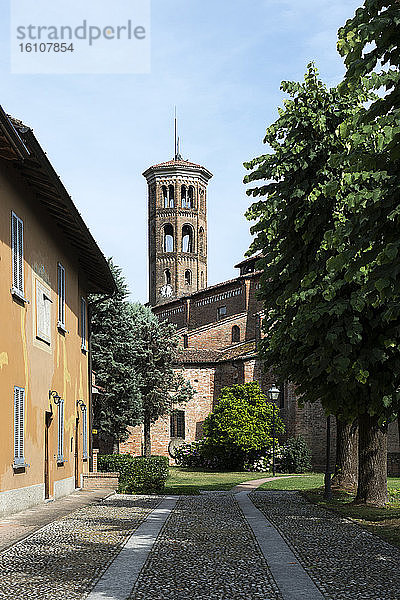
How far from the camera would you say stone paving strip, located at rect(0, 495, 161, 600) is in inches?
296

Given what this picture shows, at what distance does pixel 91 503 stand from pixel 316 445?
2701 cm

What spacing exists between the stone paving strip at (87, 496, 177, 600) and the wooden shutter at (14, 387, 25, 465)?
2.99m

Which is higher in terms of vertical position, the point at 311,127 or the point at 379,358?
the point at 311,127

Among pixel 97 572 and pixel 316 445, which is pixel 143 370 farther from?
pixel 97 572

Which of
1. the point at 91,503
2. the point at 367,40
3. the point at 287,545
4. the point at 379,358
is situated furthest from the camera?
the point at 91,503

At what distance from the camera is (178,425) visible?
49.7 metres

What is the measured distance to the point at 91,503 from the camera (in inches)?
693

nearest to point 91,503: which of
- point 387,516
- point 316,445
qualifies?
point 387,516

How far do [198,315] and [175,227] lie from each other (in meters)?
25.3

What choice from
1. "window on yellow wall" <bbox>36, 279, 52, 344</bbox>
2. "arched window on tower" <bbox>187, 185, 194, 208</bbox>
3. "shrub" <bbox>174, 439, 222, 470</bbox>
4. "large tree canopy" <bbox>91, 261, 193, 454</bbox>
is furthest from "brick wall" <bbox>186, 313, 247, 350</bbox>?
"window on yellow wall" <bbox>36, 279, 52, 344</bbox>

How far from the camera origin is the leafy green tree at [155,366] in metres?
40.7

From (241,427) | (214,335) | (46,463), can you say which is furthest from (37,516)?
(214,335)

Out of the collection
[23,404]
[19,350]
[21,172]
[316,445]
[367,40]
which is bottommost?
[316,445]

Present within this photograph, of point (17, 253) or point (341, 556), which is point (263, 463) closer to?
point (17, 253)
